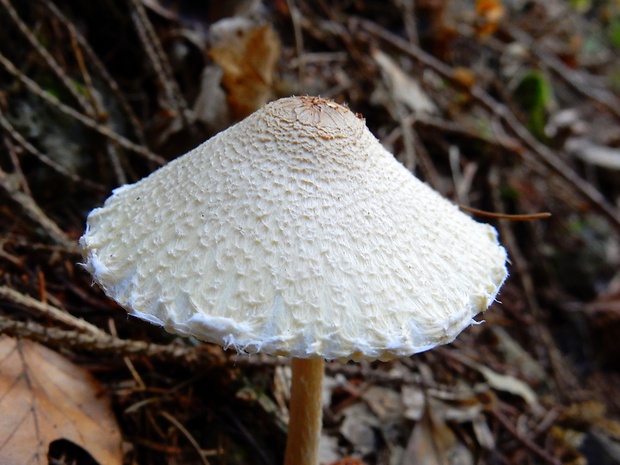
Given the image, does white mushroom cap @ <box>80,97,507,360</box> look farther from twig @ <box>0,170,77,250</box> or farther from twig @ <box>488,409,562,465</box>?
twig @ <box>488,409,562,465</box>

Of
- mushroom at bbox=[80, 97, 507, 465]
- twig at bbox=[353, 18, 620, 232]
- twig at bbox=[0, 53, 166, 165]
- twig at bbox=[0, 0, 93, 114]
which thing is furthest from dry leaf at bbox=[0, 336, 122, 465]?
twig at bbox=[353, 18, 620, 232]

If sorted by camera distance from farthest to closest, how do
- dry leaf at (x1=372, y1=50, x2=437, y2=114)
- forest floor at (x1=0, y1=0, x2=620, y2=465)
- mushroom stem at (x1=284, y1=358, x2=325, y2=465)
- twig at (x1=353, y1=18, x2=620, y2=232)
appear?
twig at (x1=353, y1=18, x2=620, y2=232)
dry leaf at (x1=372, y1=50, x2=437, y2=114)
forest floor at (x1=0, y1=0, x2=620, y2=465)
mushroom stem at (x1=284, y1=358, x2=325, y2=465)

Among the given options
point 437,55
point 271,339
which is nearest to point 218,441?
point 271,339

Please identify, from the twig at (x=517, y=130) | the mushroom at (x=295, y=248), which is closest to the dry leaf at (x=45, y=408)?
the mushroom at (x=295, y=248)

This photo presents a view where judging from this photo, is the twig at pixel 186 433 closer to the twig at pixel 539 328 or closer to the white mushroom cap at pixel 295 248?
the white mushroom cap at pixel 295 248

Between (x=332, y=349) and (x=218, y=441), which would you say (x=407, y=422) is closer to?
(x=218, y=441)

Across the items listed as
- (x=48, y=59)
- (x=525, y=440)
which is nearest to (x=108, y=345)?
(x=48, y=59)

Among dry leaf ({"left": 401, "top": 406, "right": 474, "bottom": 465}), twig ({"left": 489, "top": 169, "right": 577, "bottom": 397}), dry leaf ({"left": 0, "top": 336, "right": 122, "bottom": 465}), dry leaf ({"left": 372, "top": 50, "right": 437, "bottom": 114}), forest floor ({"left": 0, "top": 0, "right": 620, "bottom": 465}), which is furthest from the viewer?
dry leaf ({"left": 372, "top": 50, "right": 437, "bottom": 114})
